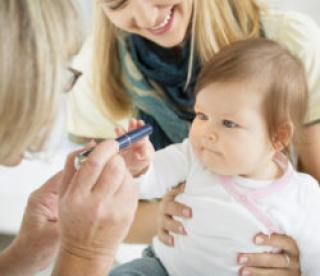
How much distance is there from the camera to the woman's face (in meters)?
0.75

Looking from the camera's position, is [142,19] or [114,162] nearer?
[114,162]

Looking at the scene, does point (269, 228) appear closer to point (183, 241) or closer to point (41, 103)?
point (183, 241)

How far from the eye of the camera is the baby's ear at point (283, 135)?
728 mm

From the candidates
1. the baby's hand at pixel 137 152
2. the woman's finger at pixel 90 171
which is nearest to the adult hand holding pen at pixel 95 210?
the woman's finger at pixel 90 171

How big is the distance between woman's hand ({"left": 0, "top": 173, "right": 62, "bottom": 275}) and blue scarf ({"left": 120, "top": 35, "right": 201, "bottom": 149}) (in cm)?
18

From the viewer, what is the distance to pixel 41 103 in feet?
2.34

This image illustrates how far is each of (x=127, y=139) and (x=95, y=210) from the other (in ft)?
0.35

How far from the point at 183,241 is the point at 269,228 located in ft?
0.39

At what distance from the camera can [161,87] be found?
85 cm

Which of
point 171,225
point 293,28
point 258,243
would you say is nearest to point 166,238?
point 171,225

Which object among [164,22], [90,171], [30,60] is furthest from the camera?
[164,22]

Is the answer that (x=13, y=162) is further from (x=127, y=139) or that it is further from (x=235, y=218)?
(x=235, y=218)

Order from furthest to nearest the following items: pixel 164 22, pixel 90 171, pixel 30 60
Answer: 1. pixel 164 22
2. pixel 30 60
3. pixel 90 171

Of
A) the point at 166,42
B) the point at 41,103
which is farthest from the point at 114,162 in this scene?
the point at 166,42
